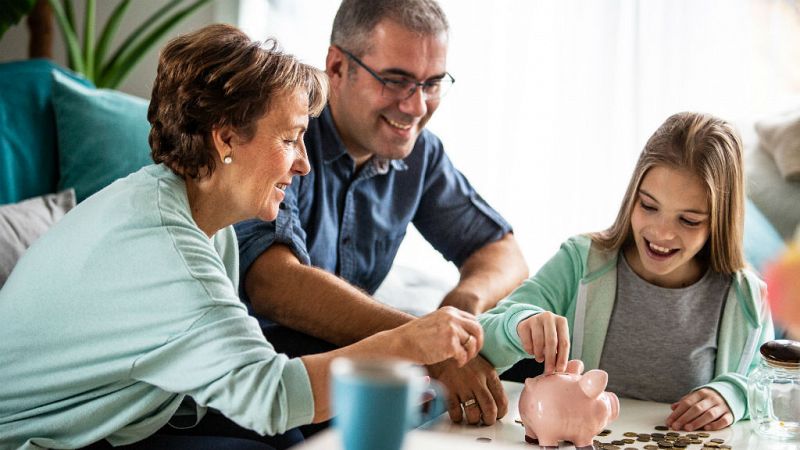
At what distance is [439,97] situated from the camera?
7.71 ft

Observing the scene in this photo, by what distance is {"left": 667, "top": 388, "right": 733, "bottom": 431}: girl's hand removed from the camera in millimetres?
1561

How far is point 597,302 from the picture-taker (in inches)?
73.9

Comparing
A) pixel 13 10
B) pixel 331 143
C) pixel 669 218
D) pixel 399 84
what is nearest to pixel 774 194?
pixel 669 218

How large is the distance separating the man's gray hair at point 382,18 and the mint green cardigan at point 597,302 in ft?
2.15

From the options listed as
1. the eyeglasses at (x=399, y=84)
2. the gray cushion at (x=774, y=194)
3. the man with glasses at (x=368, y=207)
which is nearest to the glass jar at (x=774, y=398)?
the man with glasses at (x=368, y=207)

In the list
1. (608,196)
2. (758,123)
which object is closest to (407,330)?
(758,123)

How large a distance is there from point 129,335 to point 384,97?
105cm

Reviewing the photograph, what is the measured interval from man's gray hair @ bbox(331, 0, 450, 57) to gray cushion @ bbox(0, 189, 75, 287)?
775 mm

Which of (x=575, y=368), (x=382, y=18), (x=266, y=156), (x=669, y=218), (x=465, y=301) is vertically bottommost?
(x=465, y=301)

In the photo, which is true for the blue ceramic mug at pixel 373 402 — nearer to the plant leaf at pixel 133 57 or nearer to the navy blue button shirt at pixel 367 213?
the navy blue button shirt at pixel 367 213

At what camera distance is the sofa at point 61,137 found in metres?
2.47

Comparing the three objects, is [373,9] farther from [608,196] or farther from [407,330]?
[608,196]

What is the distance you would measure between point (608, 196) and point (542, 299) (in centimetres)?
161

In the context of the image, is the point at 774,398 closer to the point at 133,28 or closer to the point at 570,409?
the point at 570,409
